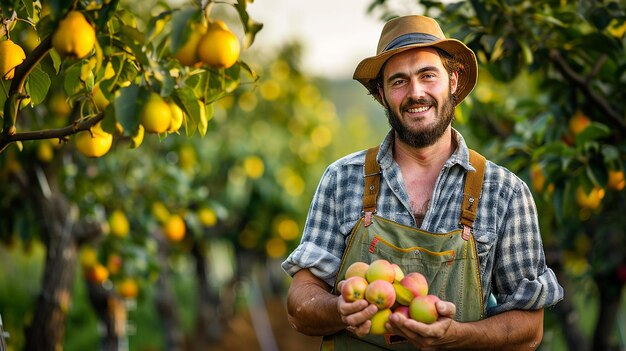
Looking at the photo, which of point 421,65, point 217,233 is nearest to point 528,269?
point 421,65

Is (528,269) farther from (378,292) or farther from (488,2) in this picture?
(488,2)

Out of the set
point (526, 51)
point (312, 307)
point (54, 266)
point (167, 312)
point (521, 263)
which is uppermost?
point (526, 51)

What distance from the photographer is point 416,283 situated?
71.8 inches

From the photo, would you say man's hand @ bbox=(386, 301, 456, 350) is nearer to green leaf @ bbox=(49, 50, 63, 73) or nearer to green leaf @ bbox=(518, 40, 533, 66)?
green leaf @ bbox=(49, 50, 63, 73)

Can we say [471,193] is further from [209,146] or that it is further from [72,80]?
[209,146]

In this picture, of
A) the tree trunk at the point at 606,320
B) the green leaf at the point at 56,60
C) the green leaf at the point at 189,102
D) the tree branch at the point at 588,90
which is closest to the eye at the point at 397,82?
the green leaf at the point at 189,102

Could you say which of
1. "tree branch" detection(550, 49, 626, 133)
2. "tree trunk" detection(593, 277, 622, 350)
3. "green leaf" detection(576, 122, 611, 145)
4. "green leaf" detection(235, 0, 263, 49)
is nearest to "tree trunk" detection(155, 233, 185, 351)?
"tree trunk" detection(593, 277, 622, 350)

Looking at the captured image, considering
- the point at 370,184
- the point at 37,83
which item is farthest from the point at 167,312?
the point at 370,184

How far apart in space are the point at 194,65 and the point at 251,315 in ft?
28.1

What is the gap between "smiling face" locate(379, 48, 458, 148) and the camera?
2.02 metres

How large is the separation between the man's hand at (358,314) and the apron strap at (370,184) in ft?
0.96

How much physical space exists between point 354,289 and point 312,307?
21 centimetres

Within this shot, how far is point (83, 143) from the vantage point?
2133mm

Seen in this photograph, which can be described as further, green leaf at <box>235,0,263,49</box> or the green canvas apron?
the green canvas apron
